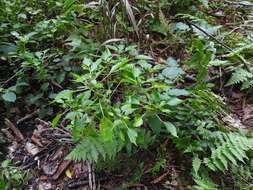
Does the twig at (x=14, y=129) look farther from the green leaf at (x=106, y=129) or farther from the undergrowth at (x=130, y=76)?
A: the green leaf at (x=106, y=129)

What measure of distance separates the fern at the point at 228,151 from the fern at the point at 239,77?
24.2 inches

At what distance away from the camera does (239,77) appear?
270cm

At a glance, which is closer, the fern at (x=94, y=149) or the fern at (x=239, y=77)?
the fern at (x=94, y=149)

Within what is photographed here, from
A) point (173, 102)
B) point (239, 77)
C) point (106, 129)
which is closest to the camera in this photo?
point (106, 129)

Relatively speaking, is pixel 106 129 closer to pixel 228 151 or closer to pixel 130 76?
pixel 130 76

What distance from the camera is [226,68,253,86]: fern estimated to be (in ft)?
8.81

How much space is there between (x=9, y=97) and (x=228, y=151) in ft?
4.92

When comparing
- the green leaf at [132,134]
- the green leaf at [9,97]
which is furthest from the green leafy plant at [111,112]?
the green leaf at [9,97]

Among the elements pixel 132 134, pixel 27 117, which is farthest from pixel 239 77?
pixel 27 117

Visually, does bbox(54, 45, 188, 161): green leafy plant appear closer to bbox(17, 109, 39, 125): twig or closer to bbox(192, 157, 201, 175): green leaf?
bbox(192, 157, 201, 175): green leaf

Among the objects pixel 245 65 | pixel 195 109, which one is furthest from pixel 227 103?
pixel 195 109

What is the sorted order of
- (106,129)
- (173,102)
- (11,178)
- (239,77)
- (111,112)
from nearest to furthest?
(106,129)
(111,112)
(173,102)
(11,178)
(239,77)

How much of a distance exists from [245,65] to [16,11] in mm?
1952

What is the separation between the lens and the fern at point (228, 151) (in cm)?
209
